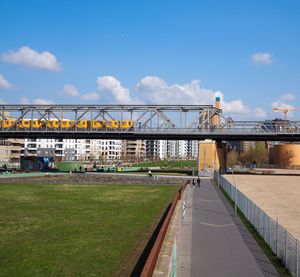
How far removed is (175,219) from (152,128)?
225ft

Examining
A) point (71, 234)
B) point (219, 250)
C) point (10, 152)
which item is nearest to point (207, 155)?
point (71, 234)

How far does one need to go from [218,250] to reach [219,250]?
1.9 inches

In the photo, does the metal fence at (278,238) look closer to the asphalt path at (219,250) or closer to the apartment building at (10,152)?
the asphalt path at (219,250)

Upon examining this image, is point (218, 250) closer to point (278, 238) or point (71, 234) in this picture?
point (278, 238)

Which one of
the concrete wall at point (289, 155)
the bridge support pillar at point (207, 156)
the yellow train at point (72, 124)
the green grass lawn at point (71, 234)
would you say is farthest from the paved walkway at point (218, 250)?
the concrete wall at point (289, 155)

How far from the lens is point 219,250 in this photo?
19.7 metres

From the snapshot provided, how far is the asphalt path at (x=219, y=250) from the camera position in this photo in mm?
16312

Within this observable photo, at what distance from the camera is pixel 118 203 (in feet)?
131

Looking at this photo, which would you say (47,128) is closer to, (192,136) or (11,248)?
(192,136)

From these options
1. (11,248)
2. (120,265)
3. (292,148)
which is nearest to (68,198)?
(11,248)

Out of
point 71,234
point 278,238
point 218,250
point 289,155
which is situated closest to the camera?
Answer: point 278,238

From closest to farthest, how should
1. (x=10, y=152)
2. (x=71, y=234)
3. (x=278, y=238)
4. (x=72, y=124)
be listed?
1. (x=278, y=238)
2. (x=71, y=234)
3. (x=72, y=124)
4. (x=10, y=152)

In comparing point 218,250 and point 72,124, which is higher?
point 72,124

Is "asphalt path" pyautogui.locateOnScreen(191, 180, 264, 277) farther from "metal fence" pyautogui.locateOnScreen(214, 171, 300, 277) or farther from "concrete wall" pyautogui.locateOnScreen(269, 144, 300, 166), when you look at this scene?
"concrete wall" pyautogui.locateOnScreen(269, 144, 300, 166)
